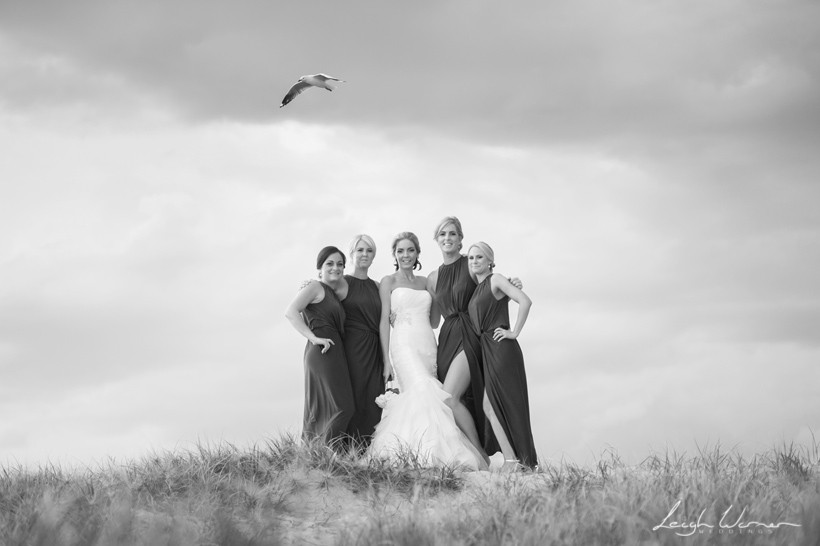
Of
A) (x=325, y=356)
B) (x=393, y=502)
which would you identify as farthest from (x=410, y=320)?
(x=393, y=502)

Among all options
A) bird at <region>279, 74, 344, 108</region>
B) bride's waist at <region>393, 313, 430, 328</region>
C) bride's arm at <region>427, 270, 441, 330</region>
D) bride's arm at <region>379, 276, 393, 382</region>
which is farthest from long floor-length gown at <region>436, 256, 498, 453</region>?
bird at <region>279, 74, 344, 108</region>

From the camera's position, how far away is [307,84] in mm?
14781

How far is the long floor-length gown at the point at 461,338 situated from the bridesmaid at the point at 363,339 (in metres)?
0.94

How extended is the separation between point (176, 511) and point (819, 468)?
25.5 ft

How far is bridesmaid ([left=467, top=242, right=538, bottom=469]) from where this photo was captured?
12016 mm

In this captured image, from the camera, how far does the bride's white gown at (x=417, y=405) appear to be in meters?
11.3

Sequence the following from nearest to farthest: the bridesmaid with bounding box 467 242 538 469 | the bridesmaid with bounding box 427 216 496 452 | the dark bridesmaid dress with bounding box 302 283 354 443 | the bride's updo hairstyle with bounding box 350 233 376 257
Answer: the dark bridesmaid dress with bounding box 302 283 354 443 < the bridesmaid with bounding box 467 242 538 469 < the bridesmaid with bounding box 427 216 496 452 < the bride's updo hairstyle with bounding box 350 233 376 257

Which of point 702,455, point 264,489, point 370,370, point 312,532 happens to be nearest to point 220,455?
point 264,489

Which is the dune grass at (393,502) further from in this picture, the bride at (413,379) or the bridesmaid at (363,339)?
the bridesmaid at (363,339)

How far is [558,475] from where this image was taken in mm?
9969

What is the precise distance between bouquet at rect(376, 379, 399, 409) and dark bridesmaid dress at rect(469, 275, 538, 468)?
1.33 m

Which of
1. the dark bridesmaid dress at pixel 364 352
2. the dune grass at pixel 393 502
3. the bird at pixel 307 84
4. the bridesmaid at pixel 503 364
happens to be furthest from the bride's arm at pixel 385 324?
the bird at pixel 307 84
